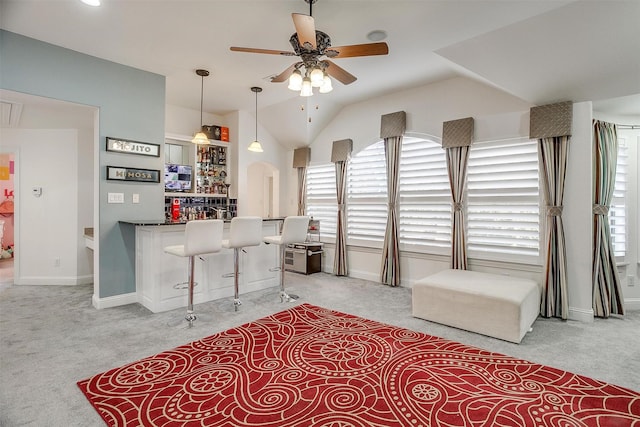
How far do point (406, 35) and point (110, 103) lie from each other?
363cm

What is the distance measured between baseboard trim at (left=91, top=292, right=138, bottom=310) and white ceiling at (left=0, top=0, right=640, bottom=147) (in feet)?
9.73

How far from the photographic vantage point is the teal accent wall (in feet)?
11.3

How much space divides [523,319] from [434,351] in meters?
0.97

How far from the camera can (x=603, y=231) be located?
382 cm

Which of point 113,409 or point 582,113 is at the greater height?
point 582,113

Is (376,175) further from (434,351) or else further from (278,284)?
(434,351)

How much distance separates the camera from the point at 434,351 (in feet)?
9.32

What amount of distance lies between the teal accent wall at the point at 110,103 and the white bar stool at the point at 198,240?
105cm

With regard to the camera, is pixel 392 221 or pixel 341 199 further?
pixel 341 199

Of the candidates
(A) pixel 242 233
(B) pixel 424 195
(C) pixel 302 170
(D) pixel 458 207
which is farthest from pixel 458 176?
(C) pixel 302 170

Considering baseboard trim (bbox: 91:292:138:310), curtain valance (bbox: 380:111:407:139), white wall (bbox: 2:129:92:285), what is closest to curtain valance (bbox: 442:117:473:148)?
curtain valance (bbox: 380:111:407:139)

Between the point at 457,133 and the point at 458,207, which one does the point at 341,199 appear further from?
the point at 457,133

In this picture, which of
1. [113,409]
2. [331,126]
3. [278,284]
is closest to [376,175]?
[331,126]

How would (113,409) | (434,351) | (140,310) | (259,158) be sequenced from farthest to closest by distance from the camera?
(259,158)
(140,310)
(434,351)
(113,409)
